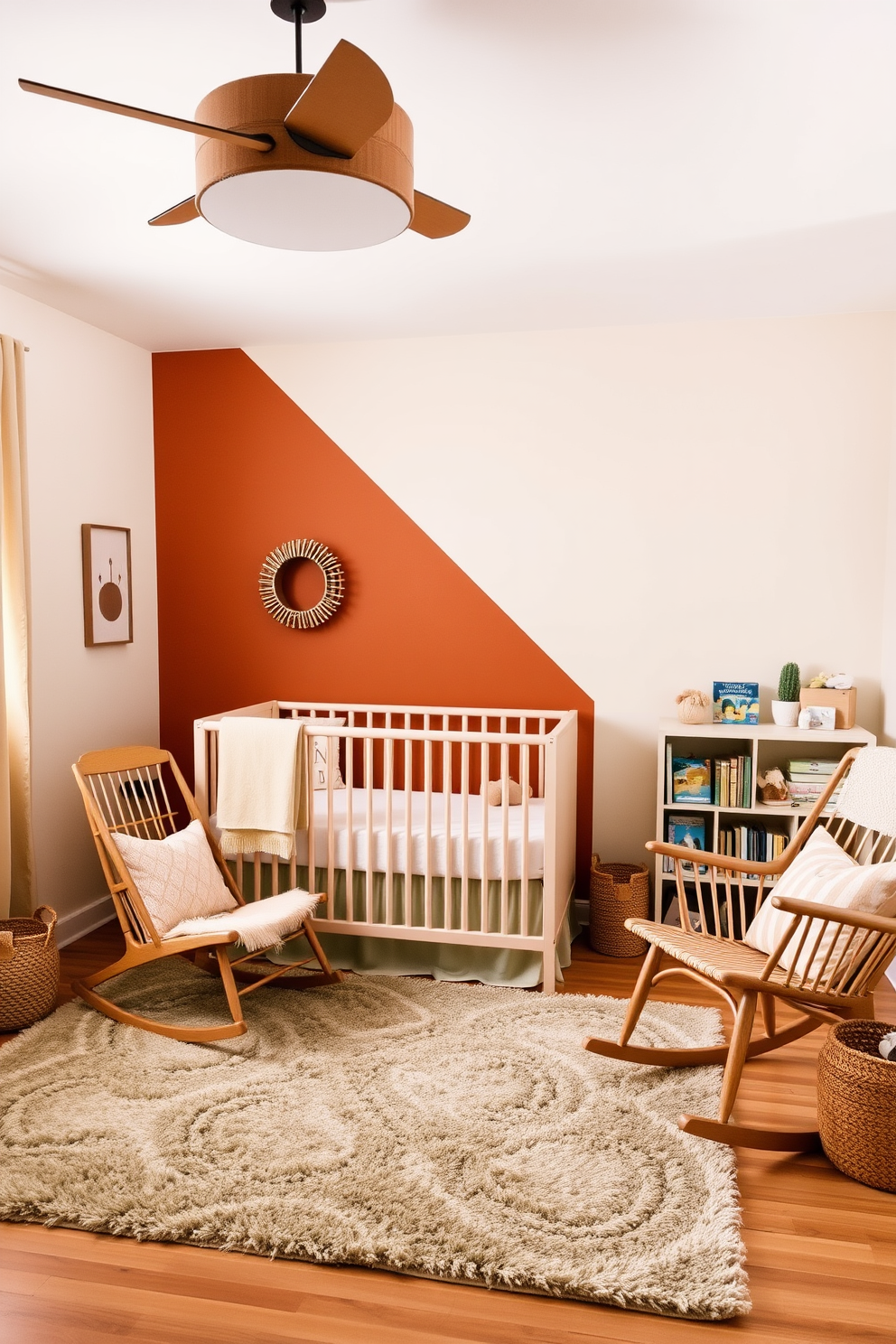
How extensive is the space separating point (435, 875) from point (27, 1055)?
1410 mm

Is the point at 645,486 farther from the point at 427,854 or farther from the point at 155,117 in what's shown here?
the point at 155,117

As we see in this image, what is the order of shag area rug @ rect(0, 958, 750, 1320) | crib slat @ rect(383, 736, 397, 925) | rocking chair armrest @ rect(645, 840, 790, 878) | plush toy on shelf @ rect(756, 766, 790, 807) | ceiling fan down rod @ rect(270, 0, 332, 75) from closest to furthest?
ceiling fan down rod @ rect(270, 0, 332, 75)
shag area rug @ rect(0, 958, 750, 1320)
rocking chair armrest @ rect(645, 840, 790, 878)
crib slat @ rect(383, 736, 397, 925)
plush toy on shelf @ rect(756, 766, 790, 807)

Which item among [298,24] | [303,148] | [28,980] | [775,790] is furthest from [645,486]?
[28,980]

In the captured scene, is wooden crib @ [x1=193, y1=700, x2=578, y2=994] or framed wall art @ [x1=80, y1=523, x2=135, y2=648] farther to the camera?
framed wall art @ [x1=80, y1=523, x2=135, y2=648]

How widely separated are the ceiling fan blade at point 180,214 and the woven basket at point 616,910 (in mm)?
2693

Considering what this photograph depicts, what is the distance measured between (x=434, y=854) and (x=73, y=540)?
190 centimetres

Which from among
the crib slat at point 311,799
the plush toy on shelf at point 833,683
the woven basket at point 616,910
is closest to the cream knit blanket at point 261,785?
the crib slat at point 311,799

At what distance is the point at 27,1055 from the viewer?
2.68m

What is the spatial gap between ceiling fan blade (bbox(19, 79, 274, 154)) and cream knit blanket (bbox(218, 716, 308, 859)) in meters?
2.04

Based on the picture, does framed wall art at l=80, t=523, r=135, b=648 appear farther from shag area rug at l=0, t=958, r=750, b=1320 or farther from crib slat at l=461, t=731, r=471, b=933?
crib slat at l=461, t=731, r=471, b=933

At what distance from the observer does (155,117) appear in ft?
5.00

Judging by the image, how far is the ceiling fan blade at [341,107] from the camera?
1399 mm

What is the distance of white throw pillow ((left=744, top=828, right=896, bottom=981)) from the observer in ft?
7.44

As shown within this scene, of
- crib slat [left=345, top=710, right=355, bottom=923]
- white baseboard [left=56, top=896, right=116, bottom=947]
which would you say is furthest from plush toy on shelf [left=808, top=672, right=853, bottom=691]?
white baseboard [left=56, top=896, right=116, bottom=947]
